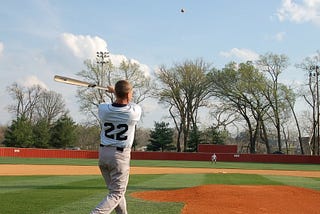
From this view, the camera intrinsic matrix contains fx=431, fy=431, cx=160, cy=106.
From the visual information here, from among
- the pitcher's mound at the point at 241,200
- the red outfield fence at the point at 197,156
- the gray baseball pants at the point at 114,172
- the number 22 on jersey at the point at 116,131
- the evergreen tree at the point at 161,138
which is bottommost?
the pitcher's mound at the point at 241,200

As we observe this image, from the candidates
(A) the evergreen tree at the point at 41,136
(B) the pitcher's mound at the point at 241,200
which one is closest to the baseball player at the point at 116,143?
(B) the pitcher's mound at the point at 241,200

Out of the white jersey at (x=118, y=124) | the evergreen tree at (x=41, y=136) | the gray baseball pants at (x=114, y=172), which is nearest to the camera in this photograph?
the gray baseball pants at (x=114, y=172)

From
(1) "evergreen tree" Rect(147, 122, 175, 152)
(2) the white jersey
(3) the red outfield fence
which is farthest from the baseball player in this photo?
(1) "evergreen tree" Rect(147, 122, 175, 152)

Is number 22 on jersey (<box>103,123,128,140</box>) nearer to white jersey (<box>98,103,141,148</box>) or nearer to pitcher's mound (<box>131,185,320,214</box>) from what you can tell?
white jersey (<box>98,103,141,148</box>)

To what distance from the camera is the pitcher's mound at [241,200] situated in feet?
30.9

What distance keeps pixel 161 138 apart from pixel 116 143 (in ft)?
216

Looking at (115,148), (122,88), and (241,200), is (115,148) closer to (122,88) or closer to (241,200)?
(122,88)

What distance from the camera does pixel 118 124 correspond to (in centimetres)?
570

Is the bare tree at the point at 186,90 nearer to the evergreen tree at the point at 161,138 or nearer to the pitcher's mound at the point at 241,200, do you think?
the evergreen tree at the point at 161,138

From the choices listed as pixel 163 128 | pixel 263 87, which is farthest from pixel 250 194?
pixel 163 128

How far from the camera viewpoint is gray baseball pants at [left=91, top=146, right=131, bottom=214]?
5529 mm

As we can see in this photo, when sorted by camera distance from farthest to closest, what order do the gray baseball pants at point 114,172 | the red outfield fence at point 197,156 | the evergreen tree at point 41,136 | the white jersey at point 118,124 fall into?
the evergreen tree at point 41,136 → the red outfield fence at point 197,156 → the white jersey at point 118,124 → the gray baseball pants at point 114,172

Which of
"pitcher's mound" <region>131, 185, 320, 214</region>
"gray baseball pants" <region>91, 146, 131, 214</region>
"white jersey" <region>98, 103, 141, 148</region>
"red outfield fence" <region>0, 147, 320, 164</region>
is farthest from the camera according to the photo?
"red outfield fence" <region>0, 147, 320, 164</region>

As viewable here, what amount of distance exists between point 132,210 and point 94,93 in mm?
59297
